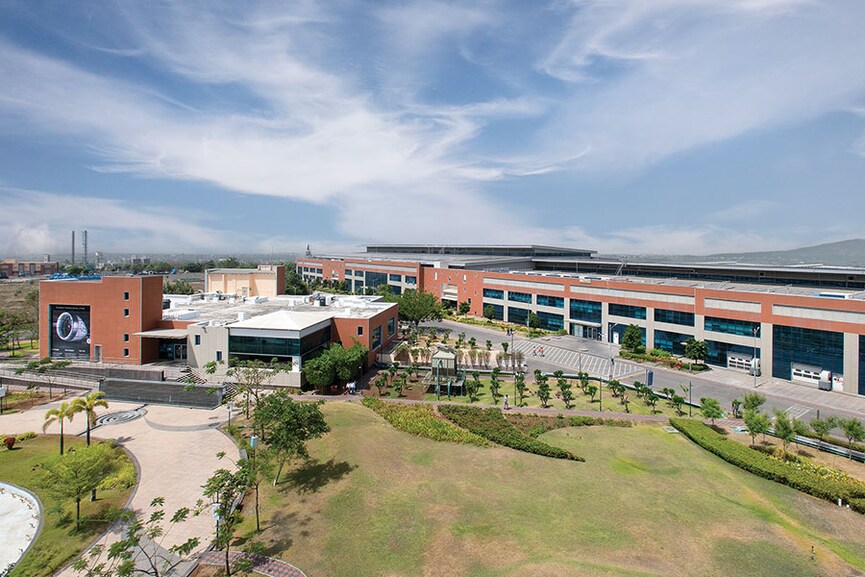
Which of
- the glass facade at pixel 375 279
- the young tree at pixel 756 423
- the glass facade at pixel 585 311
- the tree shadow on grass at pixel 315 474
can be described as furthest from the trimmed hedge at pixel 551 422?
the glass facade at pixel 375 279

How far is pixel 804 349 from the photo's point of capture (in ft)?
114

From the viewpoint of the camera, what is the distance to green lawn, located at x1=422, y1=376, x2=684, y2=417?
2928 cm

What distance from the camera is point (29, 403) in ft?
102

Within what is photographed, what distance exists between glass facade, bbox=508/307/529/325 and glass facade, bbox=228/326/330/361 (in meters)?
35.1

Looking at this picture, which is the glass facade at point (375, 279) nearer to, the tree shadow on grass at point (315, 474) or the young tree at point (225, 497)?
the tree shadow on grass at point (315, 474)

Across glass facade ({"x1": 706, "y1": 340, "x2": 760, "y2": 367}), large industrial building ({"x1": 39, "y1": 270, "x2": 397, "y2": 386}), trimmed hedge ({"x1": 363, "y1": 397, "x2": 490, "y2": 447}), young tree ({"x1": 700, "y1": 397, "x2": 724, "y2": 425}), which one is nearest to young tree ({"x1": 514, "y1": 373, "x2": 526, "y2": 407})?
trimmed hedge ({"x1": 363, "y1": 397, "x2": 490, "y2": 447})

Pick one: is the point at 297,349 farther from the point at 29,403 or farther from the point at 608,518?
the point at 608,518

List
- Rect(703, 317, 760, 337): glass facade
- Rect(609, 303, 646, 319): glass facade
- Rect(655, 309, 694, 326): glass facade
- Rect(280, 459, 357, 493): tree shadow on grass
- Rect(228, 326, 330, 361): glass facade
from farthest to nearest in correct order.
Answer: Rect(609, 303, 646, 319): glass facade
Rect(655, 309, 694, 326): glass facade
Rect(703, 317, 760, 337): glass facade
Rect(228, 326, 330, 361): glass facade
Rect(280, 459, 357, 493): tree shadow on grass

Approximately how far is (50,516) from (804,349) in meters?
48.2

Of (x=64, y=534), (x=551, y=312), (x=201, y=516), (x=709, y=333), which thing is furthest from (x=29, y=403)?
(x=709, y=333)

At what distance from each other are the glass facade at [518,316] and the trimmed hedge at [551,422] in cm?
3347

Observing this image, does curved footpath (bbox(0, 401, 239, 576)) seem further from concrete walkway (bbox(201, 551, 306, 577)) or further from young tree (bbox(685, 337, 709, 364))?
young tree (bbox(685, 337, 709, 364))

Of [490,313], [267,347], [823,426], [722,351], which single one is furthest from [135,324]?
[722,351]

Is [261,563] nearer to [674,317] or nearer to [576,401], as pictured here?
[576,401]
